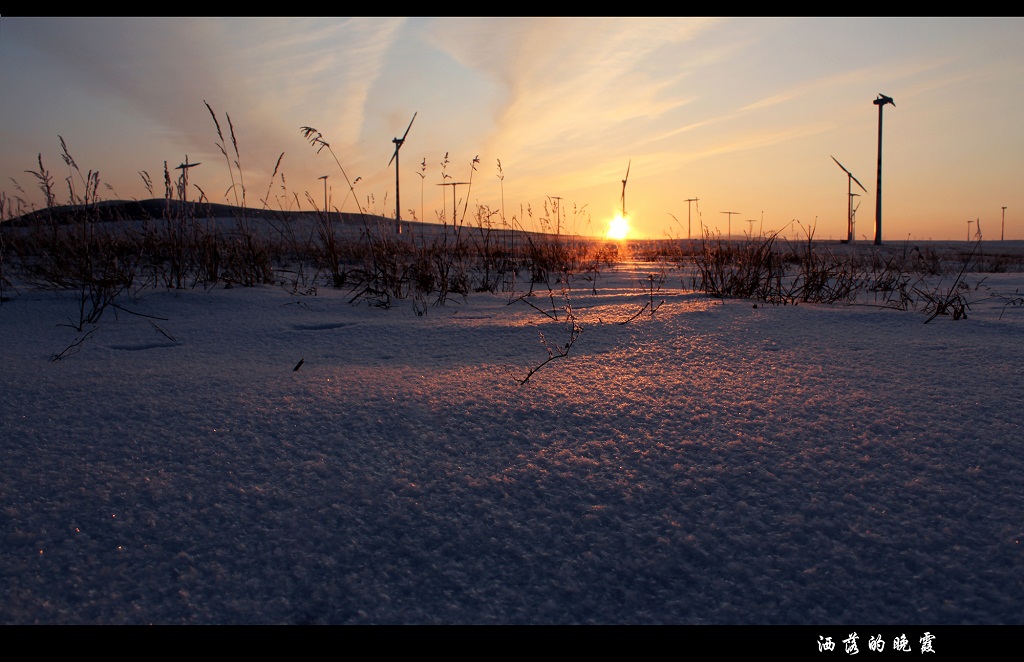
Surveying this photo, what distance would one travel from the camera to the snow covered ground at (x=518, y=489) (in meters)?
0.45

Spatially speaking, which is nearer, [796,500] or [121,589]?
[121,589]

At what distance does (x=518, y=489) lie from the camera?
2.02ft

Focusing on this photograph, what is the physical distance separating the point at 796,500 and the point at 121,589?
0.67 m

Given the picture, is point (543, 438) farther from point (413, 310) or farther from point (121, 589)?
point (413, 310)

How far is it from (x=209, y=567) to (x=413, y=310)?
1554 mm

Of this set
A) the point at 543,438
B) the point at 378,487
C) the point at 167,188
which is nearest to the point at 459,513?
the point at 378,487

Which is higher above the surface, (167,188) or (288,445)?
(167,188)

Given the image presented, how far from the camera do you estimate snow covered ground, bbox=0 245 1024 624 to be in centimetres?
45
